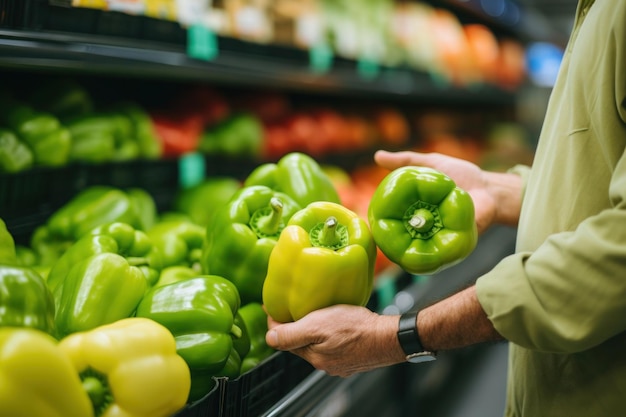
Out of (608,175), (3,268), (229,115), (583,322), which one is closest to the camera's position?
(3,268)

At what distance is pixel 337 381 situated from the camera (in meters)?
1.59

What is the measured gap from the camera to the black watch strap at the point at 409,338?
1.11m

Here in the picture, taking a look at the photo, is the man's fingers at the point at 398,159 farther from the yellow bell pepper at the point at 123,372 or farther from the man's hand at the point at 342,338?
the yellow bell pepper at the point at 123,372

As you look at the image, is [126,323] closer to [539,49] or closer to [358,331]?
[358,331]

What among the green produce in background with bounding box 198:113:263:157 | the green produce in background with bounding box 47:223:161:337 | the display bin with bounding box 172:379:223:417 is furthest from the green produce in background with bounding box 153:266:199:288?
the green produce in background with bounding box 198:113:263:157

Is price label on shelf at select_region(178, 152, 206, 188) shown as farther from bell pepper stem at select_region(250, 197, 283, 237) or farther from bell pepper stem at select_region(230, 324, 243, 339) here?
bell pepper stem at select_region(230, 324, 243, 339)

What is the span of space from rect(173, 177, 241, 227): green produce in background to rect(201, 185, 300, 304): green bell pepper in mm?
626

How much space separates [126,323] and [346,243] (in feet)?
1.43

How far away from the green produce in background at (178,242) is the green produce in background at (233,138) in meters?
0.71

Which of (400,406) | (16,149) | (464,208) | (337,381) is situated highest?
(464,208)

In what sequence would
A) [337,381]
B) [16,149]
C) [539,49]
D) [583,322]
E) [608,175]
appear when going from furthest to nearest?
1. [539,49]
2. [337,381]
3. [16,149]
4. [608,175]
5. [583,322]

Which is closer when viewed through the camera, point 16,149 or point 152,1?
point 16,149

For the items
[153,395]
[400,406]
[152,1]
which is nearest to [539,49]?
[400,406]

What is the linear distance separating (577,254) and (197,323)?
26.7 inches
